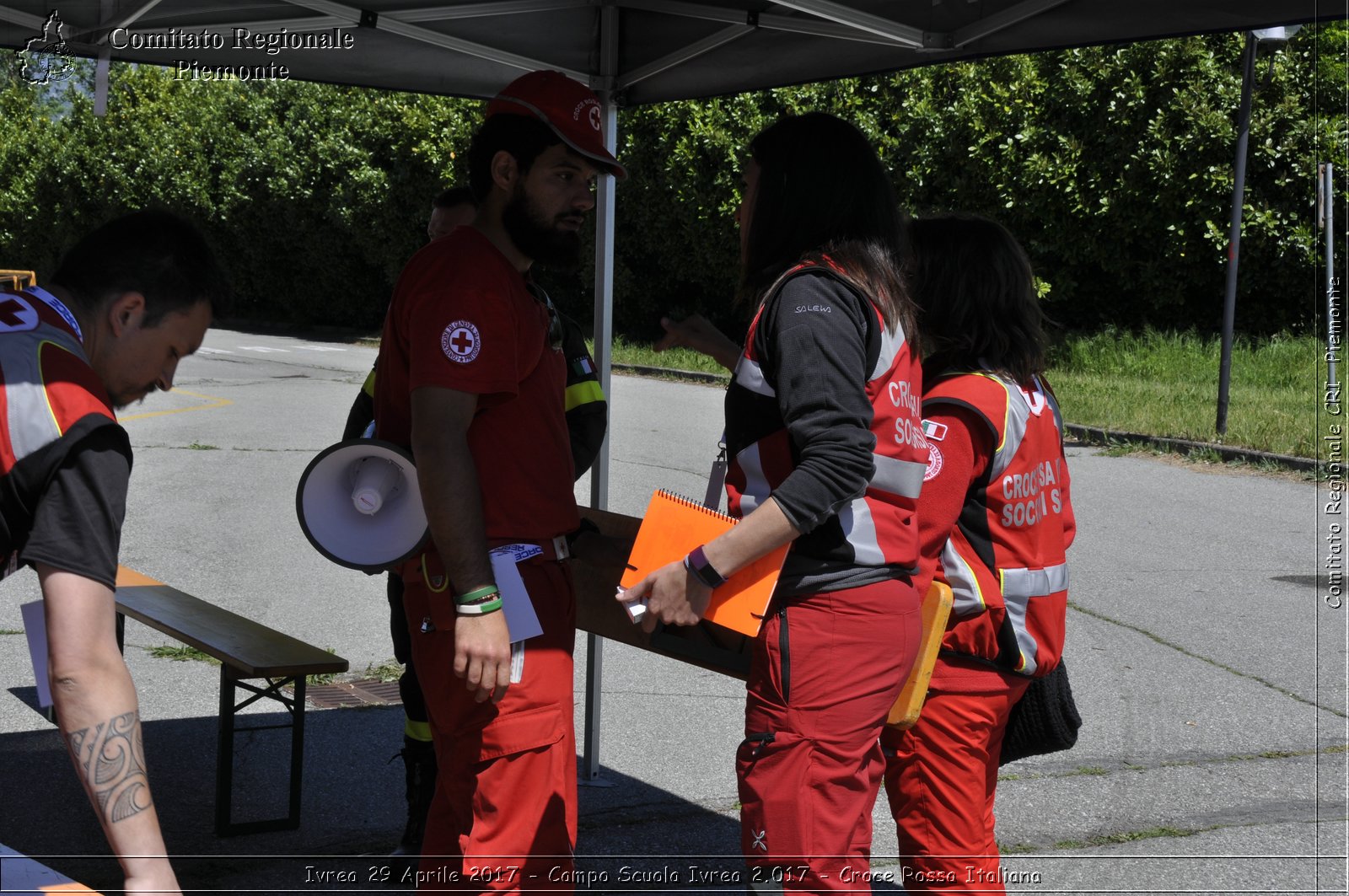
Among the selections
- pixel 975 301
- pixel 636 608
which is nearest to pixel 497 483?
pixel 636 608

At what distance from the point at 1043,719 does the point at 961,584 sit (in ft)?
1.43

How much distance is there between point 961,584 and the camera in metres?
2.62

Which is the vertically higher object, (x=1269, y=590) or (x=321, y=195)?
(x=321, y=195)

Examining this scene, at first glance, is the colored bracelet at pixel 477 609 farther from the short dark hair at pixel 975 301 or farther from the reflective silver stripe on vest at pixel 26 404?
the short dark hair at pixel 975 301

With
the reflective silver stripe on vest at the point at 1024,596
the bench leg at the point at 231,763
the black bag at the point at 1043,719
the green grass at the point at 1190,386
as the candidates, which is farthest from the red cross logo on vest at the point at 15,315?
the green grass at the point at 1190,386

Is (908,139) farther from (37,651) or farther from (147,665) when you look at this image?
(37,651)

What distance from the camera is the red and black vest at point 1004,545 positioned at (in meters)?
2.61

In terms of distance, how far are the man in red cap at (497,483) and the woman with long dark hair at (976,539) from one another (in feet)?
2.40

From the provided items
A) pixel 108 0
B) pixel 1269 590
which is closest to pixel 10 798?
pixel 108 0

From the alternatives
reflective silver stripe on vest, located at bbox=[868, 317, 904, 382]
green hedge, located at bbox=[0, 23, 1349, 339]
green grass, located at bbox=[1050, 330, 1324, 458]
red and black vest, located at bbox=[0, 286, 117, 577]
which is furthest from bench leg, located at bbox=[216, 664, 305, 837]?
green hedge, located at bbox=[0, 23, 1349, 339]

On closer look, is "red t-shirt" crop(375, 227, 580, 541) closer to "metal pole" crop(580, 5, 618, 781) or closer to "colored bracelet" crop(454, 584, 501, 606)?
"colored bracelet" crop(454, 584, 501, 606)

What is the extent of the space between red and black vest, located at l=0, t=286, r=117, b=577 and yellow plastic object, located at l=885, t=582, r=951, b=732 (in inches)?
57.9

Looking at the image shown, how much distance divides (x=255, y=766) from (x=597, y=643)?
4.49 ft

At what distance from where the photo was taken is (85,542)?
1.66 m
